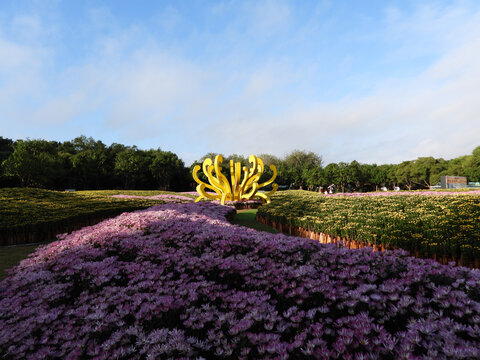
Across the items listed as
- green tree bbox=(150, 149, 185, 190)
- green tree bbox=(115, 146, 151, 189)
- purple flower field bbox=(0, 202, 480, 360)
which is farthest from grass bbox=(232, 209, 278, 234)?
green tree bbox=(150, 149, 185, 190)

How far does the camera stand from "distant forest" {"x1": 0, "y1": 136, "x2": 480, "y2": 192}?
30.2 m

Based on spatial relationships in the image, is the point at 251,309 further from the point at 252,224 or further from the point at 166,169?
the point at 166,169

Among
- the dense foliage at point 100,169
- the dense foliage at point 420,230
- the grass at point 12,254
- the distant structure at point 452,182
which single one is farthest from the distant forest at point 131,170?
the dense foliage at point 420,230

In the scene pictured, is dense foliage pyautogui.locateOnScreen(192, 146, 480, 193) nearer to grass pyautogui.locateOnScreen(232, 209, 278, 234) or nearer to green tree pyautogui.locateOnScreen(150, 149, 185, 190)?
green tree pyautogui.locateOnScreen(150, 149, 185, 190)

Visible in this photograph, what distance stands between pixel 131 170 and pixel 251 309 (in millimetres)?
43195

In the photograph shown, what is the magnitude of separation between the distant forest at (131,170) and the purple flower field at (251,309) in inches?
1304

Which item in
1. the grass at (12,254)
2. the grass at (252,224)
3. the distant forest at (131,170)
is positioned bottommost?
the grass at (252,224)

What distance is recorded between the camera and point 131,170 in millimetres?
41688

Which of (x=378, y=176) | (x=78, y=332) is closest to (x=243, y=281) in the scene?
(x=78, y=332)

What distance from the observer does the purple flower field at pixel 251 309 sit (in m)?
1.66

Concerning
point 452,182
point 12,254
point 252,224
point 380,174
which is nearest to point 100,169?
point 252,224

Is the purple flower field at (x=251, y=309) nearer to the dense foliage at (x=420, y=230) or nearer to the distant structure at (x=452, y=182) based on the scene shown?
the dense foliage at (x=420, y=230)

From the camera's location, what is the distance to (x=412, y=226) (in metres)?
6.21

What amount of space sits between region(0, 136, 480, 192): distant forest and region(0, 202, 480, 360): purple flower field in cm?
3312
